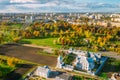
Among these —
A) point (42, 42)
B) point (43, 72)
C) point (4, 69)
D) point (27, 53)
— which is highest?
point (42, 42)

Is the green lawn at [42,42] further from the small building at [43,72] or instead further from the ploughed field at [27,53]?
the small building at [43,72]

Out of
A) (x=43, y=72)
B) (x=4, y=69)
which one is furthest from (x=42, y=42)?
(x=43, y=72)

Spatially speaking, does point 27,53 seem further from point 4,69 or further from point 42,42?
point 42,42

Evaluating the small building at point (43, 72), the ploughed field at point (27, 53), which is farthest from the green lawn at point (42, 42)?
the small building at point (43, 72)

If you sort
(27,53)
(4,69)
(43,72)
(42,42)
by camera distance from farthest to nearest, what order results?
(42,42) → (27,53) → (4,69) → (43,72)

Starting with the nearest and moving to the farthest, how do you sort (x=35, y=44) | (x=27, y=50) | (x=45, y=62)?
(x=45, y=62) < (x=27, y=50) < (x=35, y=44)

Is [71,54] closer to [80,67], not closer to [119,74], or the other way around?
[80,67]

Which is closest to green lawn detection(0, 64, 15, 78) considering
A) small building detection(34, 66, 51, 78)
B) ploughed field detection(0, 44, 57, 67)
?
small building detection(34, 66, 51, 78)

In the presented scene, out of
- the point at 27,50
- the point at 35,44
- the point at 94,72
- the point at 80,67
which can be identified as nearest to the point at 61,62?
the point at 80,67
